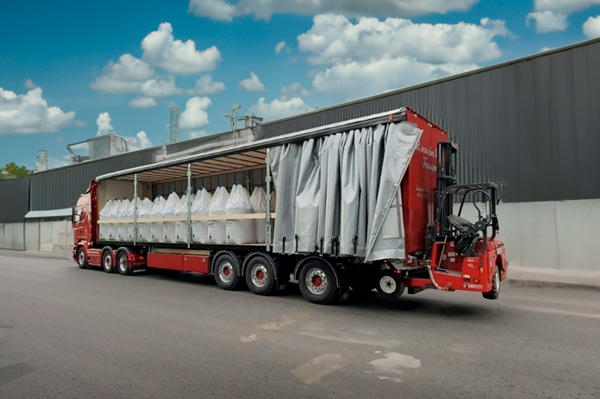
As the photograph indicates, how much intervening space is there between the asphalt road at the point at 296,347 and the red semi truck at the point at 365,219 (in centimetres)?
60

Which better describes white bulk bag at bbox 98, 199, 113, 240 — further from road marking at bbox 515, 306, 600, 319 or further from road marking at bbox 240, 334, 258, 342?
road marking at bbox 515, 306, 600, 319

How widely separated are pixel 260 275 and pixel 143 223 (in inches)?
208

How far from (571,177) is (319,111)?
9336 millimetres

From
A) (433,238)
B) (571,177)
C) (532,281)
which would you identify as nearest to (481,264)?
(433,238)

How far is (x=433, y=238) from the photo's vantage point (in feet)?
24.8

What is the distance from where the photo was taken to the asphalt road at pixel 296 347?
4.42 metres

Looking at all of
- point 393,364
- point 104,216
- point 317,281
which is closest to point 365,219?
point 317,281

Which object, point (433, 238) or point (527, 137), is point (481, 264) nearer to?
point (433, 238)

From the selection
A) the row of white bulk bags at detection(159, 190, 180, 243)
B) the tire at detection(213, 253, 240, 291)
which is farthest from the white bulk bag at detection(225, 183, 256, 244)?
the row of white bulk bags at detection(159, 190, 180, 243)

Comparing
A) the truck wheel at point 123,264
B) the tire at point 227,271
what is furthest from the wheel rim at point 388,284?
the truck wheel at point 123,264

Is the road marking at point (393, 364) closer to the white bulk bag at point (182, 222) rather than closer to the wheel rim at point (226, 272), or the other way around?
the wheel rim at point (226, 272)

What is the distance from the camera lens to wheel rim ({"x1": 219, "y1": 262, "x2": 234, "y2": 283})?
1040 centimetres

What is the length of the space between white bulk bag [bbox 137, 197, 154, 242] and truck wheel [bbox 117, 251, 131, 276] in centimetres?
99

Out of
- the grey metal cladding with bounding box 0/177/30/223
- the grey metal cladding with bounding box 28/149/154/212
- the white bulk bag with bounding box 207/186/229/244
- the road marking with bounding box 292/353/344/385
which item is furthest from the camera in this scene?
the grey metal cladding with bounding box 0/177/30/223
